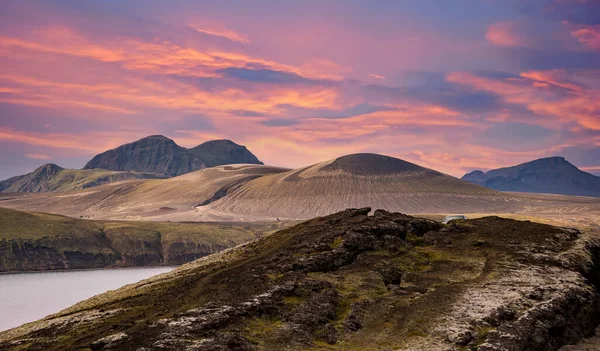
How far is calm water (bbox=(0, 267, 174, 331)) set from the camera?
11642cm

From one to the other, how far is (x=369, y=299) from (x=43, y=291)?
13135 centimetres

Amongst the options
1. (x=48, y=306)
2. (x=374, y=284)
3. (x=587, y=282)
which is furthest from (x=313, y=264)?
(x=48, y=306)

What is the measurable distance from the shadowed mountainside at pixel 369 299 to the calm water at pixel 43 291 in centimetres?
5922

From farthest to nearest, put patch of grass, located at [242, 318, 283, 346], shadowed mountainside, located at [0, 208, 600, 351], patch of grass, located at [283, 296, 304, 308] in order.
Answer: patch of grass, located at [283, 296, 304, 308]
shadowed mountainside, located at [0, 208, 600, 351]
patch of grass, located at [242, 318, 283, 346]

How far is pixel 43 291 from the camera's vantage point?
6019 inches

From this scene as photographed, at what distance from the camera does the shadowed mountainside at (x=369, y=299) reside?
1730 inches

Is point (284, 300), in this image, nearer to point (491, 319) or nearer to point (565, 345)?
point (491, 319)

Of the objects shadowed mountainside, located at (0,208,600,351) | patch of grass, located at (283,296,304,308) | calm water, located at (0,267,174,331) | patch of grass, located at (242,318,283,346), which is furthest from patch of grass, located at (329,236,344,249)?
calm water, located at (0,267,174,331)

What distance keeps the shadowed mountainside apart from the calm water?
2332 inches

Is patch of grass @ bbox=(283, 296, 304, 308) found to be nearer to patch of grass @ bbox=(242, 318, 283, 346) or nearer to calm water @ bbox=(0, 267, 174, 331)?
patch of grass @ bbox=(242, 318, 283, 346)

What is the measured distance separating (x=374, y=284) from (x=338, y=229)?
16.4 metres

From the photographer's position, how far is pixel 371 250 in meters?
67.0

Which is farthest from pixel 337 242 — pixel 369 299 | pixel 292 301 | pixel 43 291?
pixel 43 291

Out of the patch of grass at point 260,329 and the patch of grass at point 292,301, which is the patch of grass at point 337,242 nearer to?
the patch of grass at point 292,301
